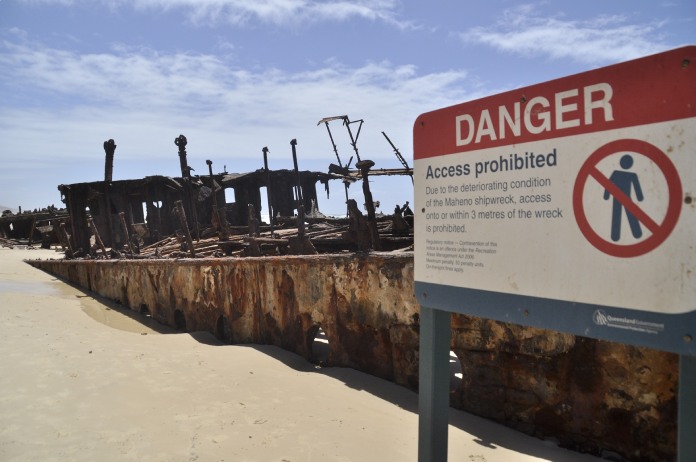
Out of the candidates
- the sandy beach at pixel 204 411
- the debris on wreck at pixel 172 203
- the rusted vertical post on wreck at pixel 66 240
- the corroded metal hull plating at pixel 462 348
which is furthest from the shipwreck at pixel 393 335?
the rusted vertical post on wreck at pixel 66 240

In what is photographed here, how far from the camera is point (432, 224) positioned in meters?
2.47

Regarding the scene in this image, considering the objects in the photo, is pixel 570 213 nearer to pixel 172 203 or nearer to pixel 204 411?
pixel 204 411

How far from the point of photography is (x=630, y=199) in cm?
174

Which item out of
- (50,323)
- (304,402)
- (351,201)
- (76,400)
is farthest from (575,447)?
(50,323)

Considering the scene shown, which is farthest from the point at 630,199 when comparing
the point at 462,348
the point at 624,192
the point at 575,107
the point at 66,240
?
the point at 66,240

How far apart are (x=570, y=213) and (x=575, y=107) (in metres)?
0.39

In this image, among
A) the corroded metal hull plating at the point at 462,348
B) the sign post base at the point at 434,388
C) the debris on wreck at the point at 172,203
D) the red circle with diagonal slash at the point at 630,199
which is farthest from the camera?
the debris on wreck at the point at 172,203

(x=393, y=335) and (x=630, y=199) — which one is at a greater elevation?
(x=630, y=199)

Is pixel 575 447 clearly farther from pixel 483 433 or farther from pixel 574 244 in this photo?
pixel 574 244

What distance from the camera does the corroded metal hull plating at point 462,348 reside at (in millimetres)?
3590

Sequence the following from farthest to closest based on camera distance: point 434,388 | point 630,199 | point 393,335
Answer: point 393,335
point 434,388
point 630,199

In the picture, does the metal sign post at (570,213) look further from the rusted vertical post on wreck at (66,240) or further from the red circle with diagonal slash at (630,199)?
the rusted vertical post on wreck at (66,240)

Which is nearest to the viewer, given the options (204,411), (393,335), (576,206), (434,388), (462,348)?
(576,206)

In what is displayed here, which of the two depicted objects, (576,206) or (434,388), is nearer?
(576,206)
